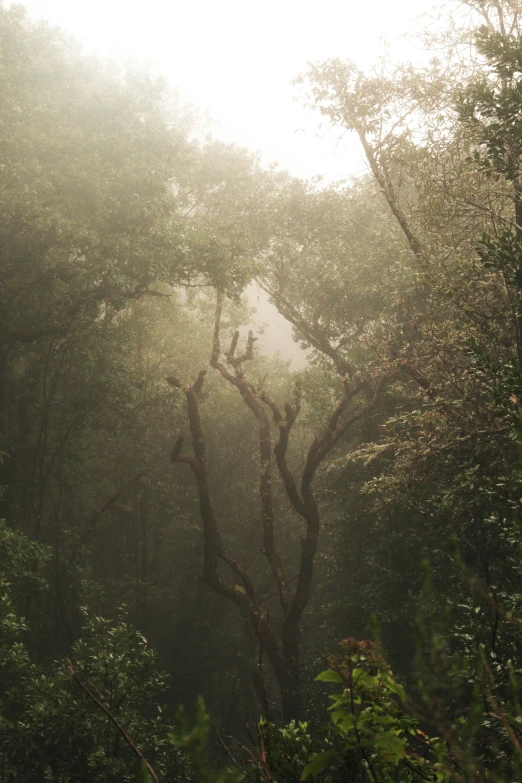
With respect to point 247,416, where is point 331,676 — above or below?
below

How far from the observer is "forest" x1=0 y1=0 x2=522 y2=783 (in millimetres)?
6222

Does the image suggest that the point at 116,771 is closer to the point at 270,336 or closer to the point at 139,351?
the point at 139,351

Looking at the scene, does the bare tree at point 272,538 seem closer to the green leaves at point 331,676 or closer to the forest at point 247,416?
the forest at point 247,416

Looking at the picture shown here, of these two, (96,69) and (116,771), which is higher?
(96,69)

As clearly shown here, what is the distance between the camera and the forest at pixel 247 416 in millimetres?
6222

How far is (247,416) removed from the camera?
20516 millimetres

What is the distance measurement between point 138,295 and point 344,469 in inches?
226

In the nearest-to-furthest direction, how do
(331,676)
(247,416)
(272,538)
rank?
(331,676), (272,538), (247,416)

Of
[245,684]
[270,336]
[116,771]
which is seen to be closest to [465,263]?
[116,771]

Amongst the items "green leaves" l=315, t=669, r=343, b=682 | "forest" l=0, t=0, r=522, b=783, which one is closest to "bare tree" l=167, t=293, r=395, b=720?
"forest" l=0, t=0, r=522, b=783

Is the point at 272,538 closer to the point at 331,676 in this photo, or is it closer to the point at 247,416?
the point at 247,416

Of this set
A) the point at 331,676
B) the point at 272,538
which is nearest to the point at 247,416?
the point at 272,538

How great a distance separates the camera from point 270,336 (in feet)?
158

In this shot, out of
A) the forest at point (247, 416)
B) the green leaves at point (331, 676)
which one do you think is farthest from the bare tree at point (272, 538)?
the green leaves at point (331, 676)
